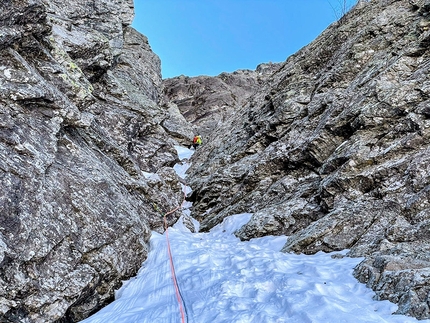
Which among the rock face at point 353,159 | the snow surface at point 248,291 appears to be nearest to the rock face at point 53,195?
the snow surface at point 248,291

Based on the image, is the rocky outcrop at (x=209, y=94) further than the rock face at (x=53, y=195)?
Yes

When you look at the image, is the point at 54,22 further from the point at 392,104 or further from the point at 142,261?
the point at 392,104

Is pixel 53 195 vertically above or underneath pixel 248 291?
above

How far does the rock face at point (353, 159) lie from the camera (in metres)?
8.00

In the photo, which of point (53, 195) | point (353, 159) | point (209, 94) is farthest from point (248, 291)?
point (209, 94)

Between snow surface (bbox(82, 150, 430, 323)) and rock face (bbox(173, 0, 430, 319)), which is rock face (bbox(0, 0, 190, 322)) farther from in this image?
rock face (bbox(173, 0, 430, 319))

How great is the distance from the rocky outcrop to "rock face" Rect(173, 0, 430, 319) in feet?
102

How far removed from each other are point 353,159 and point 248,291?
7.02m

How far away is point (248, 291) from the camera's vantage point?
7016 millimetres

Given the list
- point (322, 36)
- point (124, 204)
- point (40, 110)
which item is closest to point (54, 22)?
point (40, 110)

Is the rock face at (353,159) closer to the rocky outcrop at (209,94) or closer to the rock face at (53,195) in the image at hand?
the rock face at (53,195)

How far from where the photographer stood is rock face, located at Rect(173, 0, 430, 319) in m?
8.00

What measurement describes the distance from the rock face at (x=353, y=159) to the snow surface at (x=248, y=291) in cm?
55

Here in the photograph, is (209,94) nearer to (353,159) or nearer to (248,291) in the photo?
(353,159)
